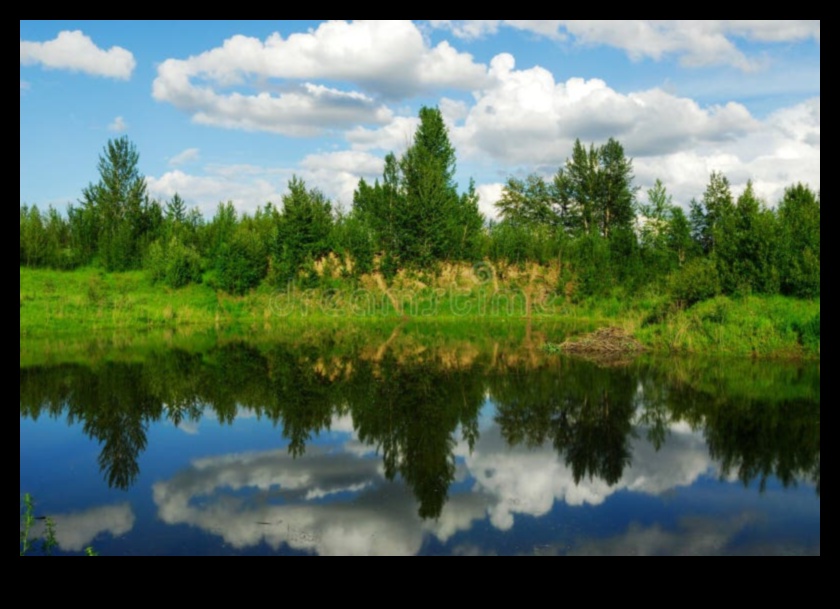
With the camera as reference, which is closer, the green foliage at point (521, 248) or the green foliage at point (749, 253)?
the green foliage at point (749, 253)

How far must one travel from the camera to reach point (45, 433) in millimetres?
12188

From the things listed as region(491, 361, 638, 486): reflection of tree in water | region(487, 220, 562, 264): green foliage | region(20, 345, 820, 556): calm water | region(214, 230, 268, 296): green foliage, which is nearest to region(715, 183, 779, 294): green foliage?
region(20, 345, 820, 556): calm water

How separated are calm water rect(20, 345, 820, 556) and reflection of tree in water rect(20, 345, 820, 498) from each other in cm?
7

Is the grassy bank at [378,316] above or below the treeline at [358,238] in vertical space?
below

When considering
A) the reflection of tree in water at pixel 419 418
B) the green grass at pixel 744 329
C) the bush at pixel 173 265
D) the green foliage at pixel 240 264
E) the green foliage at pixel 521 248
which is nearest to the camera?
the reflection of tree in water at pixel 419 418

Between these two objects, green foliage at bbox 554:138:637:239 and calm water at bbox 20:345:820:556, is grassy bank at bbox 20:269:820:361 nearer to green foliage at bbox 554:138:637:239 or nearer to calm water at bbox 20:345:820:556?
calm water at bbox 20:345:820:556

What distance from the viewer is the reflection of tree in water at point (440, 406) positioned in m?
10.2

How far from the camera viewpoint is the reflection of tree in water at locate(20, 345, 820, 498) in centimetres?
1016

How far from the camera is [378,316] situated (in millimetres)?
36844

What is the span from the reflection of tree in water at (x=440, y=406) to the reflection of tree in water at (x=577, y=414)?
0.03 metres

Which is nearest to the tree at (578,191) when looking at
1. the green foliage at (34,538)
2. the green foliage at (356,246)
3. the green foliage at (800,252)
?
the green foliage at (356,246)

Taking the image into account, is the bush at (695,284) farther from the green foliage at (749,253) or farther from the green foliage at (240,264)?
the green foliage at (240,264)

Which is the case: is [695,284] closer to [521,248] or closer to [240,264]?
[521,248]
